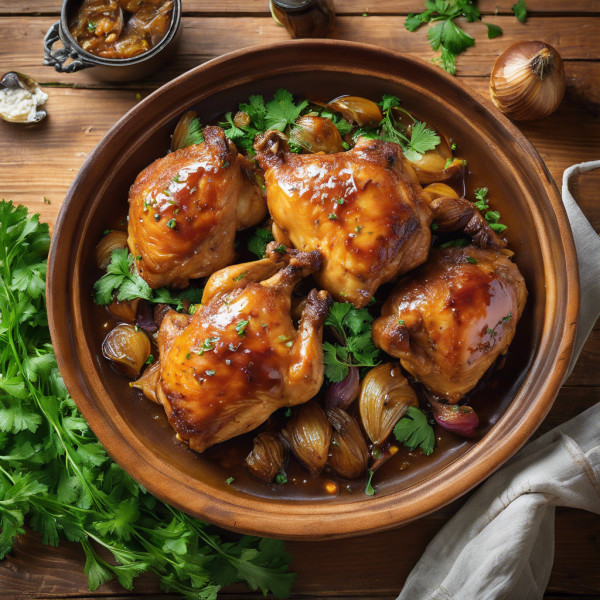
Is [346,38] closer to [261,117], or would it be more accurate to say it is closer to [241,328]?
[261,117]

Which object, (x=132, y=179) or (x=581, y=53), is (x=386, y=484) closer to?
(x=132, y=179)

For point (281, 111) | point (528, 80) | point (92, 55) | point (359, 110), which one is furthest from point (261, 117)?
point (528, 80)

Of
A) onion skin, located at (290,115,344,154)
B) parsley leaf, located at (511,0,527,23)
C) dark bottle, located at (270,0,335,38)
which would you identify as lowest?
onion skin, located at (290,115,344,154)

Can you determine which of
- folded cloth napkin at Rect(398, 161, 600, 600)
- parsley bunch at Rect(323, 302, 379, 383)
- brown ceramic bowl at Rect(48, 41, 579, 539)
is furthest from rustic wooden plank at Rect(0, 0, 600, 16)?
parsley bunch at Rect(323, 302, 379, 383)

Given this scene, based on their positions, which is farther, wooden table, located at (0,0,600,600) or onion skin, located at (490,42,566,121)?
wooden table, located at (0,0,600,600)

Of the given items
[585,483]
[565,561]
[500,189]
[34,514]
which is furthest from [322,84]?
[565,561]

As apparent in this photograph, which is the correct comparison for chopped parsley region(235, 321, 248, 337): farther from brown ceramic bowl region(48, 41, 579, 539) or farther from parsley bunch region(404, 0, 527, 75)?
parsley bunch region(404, 0, 527, 75)

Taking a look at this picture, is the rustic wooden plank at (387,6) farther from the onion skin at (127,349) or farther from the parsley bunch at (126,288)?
the onion skin at (127,349)
